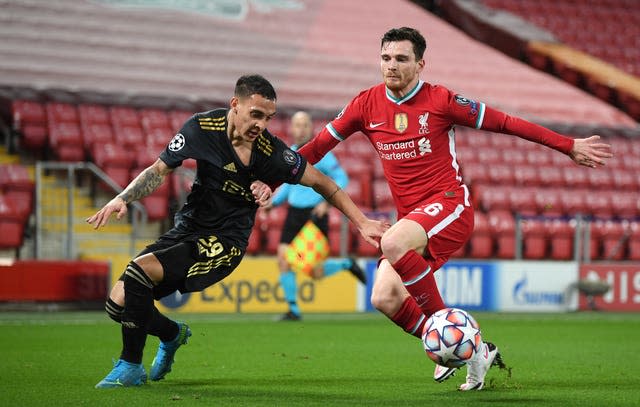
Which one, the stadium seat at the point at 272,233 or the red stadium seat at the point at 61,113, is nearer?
the stadium seat at the point at 272,233

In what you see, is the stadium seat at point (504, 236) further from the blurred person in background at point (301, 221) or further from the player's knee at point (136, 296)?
the player's knee at point (136, 296)

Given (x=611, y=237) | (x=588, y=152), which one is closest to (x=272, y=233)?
(x=611, y=237)

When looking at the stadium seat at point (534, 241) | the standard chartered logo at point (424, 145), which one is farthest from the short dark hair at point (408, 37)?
the stadium seat at point (534, 241)

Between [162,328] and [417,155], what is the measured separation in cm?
194

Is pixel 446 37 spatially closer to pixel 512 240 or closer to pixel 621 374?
pixel 512 240

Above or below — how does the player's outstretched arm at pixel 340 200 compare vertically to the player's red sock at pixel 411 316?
above

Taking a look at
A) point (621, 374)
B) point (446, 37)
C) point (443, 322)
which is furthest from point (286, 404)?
point (446, 37)

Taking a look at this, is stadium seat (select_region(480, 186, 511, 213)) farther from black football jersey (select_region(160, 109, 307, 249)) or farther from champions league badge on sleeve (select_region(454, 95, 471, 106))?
black football jersey (select_region(160, 109, 307, 249))

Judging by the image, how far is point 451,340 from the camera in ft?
18.7

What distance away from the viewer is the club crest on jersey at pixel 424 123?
21.4 feet

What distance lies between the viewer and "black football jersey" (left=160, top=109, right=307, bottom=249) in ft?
19.6

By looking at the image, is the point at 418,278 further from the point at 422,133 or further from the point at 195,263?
the point at 195,263

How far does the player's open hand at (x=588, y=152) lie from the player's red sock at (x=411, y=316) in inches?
52.4

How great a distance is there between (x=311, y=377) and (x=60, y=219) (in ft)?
26.2
